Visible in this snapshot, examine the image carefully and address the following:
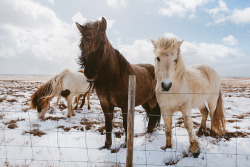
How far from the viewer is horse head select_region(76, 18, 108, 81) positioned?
2.84m

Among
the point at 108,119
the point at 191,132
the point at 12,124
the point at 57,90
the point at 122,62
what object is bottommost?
the point at 12,124

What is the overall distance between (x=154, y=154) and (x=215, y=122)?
2.09 metres

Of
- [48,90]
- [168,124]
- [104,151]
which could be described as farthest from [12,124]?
[168,124]

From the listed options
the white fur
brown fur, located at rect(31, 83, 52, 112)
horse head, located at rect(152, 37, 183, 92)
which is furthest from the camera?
the white fur

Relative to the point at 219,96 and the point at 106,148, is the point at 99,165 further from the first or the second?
the point at 219,96

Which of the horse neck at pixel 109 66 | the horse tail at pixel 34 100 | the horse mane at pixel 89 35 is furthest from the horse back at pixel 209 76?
the horse tail at pixel 34 100

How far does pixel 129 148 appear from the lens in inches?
90.9

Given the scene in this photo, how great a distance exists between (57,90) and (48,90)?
1.08 feet

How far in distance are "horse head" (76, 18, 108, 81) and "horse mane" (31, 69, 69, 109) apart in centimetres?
381

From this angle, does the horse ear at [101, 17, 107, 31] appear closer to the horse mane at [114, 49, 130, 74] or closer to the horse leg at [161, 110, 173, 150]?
the horse mane at [114, 49, 130, 74]

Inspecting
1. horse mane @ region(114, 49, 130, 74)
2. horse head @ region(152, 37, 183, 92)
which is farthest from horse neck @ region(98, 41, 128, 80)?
horse head @ region(152, 37, 183, 92)

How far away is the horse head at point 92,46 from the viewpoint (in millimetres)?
2844

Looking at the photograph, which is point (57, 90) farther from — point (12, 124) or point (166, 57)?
point (166, 57)

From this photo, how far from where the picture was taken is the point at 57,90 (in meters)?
6.47
